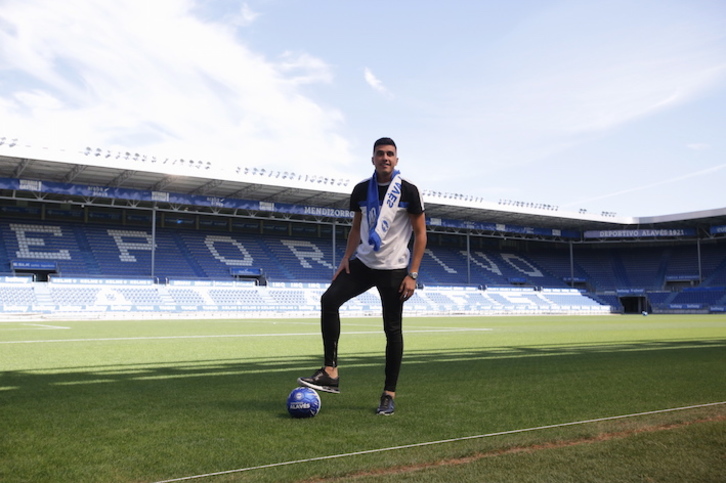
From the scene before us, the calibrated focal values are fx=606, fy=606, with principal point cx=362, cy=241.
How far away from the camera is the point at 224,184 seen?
37719 mm

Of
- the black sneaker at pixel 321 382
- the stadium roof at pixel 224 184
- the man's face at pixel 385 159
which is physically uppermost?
the stadium roof at pixel 224 184

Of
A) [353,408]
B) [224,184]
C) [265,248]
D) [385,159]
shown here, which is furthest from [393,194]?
[265,248]

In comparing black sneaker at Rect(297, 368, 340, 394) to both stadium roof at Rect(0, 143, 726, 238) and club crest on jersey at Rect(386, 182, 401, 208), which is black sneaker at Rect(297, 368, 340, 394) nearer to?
club crest on jersey at Rect(386, 182, 401, 208)

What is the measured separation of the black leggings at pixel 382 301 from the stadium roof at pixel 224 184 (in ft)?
101

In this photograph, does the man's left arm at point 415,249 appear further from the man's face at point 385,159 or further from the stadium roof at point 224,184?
the stadium roof at point 224,184

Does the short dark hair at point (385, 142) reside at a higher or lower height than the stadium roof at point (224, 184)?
lower

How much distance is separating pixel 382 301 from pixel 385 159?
1.07 meters

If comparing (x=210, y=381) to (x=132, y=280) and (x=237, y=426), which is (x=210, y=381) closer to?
(x=237, y=426)

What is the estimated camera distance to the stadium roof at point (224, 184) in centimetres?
3212

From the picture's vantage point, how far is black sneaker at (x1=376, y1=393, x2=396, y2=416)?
4328mm

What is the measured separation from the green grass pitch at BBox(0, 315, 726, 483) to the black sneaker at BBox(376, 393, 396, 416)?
0.28 ft

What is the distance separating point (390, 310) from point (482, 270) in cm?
4991

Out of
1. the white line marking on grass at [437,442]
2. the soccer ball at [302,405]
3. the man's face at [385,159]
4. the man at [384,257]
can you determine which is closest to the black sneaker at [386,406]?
the man at [384,257]

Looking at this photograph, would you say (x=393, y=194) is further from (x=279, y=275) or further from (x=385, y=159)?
(x=279, y=275)
